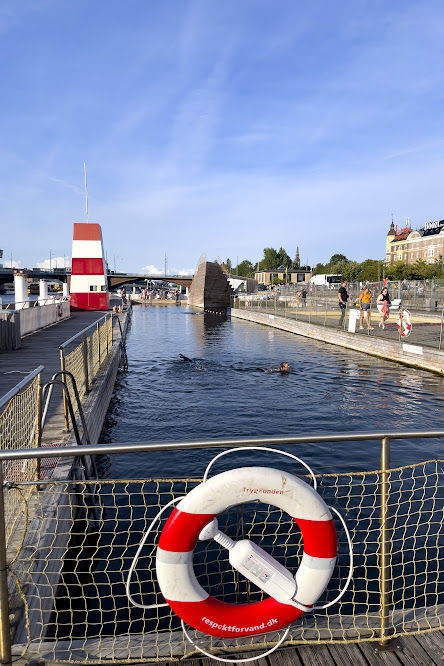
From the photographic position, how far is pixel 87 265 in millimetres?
34062

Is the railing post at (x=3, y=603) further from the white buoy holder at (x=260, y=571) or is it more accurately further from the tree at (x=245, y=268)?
the tree at (x=245, y=268)

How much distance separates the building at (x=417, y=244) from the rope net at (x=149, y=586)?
100272 millimetres

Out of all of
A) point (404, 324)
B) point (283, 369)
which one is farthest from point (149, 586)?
point (404, 324)

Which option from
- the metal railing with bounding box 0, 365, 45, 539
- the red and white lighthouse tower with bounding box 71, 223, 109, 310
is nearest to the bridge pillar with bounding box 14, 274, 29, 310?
the red and white lighthouse tower with bounding box 71, 223, 109, 310

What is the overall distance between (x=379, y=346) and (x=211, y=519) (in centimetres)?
1695

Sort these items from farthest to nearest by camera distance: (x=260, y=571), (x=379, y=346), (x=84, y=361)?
1. (x=379, y=346)
2. (x=84, y=361)
3. (x=260, y=571)

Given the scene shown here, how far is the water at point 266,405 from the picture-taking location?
26.4ft

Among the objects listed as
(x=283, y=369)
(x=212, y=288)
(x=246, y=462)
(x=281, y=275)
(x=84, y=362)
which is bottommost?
(x=246, y=462)

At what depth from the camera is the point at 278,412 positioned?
1087 centimetres

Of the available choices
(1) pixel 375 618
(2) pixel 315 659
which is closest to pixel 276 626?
(2) pixel 315 659

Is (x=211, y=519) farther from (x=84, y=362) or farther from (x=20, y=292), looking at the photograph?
(x=20, y=292)

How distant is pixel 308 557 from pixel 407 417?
28.2ft

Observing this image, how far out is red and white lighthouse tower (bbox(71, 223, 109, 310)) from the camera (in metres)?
33.9

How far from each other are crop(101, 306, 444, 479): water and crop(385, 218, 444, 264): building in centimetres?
8971
